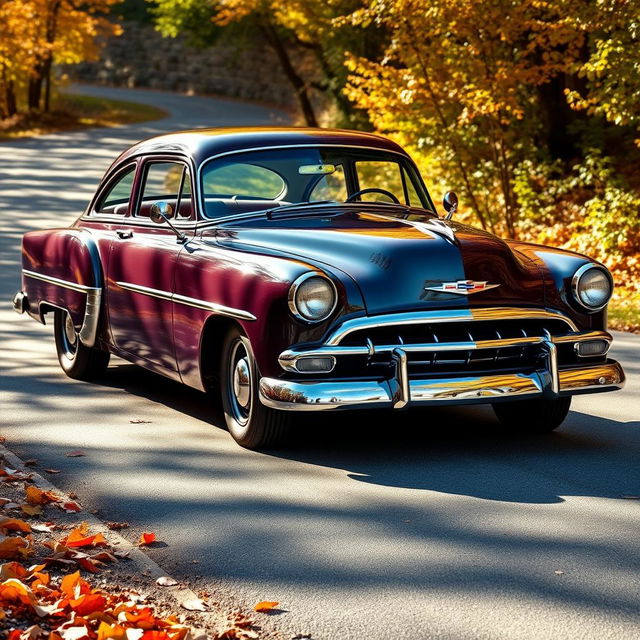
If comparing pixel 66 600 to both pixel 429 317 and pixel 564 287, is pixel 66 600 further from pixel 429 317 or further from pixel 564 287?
pixel 564 287

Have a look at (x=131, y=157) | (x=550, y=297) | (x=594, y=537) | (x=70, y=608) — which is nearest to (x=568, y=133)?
(x=131, y=157)

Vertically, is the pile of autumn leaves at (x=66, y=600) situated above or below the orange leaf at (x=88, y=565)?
above

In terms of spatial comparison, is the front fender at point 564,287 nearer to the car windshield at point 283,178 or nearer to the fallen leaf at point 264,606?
the car windshield at point 283,178

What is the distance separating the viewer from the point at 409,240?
6773mm

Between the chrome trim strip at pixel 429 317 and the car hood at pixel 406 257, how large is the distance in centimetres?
5

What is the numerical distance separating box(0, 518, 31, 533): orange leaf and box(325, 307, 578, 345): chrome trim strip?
182 cm

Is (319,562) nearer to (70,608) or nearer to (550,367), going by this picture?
(70,608)

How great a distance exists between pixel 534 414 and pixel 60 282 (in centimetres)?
350

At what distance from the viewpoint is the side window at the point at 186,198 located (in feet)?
26.0

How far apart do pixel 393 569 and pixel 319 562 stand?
0.96 feet

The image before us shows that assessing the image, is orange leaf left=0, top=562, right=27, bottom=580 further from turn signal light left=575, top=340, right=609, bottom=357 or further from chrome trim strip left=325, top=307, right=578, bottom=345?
turn signal light left=575, top=340, right=609, bottom=357

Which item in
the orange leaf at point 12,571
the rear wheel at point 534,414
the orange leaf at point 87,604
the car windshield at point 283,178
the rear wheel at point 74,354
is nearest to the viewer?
the orange leaf at point 87,604

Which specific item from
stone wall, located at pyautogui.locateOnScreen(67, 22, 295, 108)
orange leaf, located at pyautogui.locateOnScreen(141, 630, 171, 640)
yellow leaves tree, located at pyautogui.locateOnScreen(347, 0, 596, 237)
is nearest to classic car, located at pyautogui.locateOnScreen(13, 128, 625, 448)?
orange leaf, located at pyautogui.locateOnScreen(141, 630, 171, 640)

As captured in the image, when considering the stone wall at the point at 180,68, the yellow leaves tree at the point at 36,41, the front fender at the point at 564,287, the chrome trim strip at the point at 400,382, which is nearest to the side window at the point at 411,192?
the front fender at the point at 564,287
